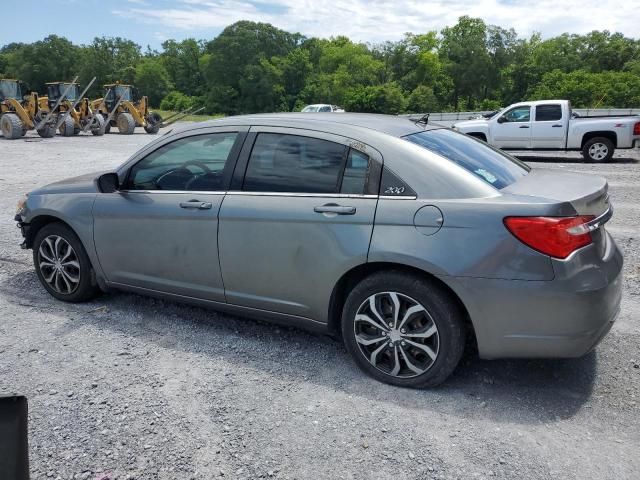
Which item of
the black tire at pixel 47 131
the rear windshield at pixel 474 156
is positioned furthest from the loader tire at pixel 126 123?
the rear windshield at pixel 474 156

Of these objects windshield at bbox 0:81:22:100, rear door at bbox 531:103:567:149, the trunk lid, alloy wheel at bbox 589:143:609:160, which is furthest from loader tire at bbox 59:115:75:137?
the trunk lid

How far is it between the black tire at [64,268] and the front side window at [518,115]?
14.8 m

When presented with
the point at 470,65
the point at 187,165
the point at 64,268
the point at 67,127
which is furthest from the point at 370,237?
the point at 470,65

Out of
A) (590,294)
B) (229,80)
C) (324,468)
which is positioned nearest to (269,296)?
(324,468)

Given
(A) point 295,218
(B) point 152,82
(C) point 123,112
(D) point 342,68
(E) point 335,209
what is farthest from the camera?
(B) point 152,82

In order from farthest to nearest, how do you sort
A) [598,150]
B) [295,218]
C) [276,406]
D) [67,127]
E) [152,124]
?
[152,124] → [67,127] → [598,150] → [295,218] → [276,406]

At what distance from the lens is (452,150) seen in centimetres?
356

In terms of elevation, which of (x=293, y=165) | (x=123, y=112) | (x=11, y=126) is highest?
(x=123, y=112)

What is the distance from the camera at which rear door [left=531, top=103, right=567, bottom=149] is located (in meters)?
15.9

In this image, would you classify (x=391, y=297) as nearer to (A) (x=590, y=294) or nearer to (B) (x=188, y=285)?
(A) (x=590, y=294)

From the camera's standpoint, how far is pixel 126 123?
27.7 meters

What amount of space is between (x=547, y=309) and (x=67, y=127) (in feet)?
88.3

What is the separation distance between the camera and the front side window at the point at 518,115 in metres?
16.5

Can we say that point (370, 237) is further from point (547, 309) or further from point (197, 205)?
point (197, 205)
